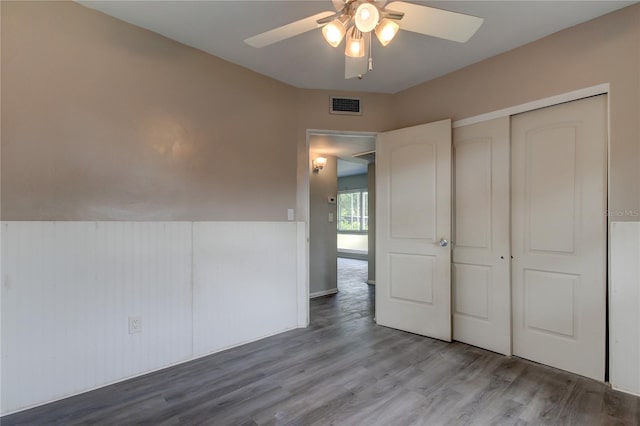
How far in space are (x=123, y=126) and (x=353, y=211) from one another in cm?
714

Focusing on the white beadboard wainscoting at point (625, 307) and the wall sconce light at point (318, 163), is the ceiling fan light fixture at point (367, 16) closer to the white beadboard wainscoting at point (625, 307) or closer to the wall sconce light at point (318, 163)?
the white beadboard wainscoting at point (625, 307)

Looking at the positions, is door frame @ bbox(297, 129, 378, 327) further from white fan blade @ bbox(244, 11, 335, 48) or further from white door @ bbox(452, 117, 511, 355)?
white fan blade @ bbox(244, 11, 335, 48)

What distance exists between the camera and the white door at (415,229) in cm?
286

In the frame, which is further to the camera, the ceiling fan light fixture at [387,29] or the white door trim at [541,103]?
the white door trim at [541,103]

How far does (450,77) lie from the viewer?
9.62 ft

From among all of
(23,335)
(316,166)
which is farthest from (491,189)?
(23,335)

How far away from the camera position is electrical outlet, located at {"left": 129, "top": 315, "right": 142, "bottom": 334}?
2.19m

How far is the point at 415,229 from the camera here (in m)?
3.04

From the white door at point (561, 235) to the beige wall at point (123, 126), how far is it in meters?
2.22

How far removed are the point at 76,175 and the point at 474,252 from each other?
314 cm

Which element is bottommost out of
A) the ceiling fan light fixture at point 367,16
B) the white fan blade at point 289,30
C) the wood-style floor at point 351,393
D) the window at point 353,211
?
the wood-style floor at point 351,393

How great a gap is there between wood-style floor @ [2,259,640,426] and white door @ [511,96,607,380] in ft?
0.75

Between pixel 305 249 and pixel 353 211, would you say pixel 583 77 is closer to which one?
pixel 305 249

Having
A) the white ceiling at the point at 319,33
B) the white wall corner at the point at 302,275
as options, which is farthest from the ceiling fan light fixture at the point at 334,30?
the white wall corner at the point at 302,275
